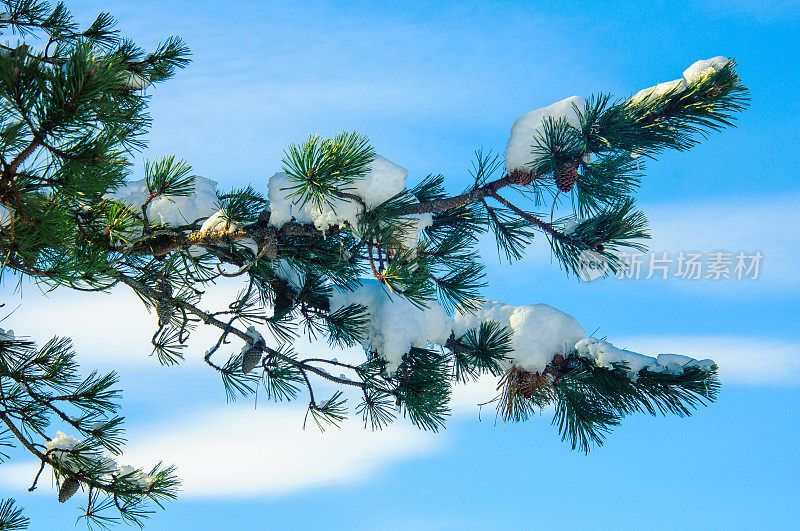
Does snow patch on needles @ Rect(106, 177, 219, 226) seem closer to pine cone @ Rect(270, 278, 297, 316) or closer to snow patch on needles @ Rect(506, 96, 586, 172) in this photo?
pine cone @ Rect(270, 278, 297, 316)

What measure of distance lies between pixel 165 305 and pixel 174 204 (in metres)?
0.35

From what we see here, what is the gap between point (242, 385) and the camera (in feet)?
7.73

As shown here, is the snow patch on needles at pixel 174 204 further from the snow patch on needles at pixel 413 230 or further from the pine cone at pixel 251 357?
the snow patch on needles at pixel 413 230

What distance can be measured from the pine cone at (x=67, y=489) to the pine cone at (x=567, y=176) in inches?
75.6

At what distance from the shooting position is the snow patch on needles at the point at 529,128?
68.1 inches

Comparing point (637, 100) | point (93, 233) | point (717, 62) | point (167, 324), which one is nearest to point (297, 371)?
point (167, 324)

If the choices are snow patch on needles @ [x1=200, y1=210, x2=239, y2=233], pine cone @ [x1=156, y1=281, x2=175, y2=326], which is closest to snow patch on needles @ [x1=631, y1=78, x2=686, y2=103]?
snow patch on needles @ [x1=200, y1=210, x2=239, y2=233]

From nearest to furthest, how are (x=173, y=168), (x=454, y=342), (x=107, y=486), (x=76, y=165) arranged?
(x=76, y=165) → (x=173, y=168) → (x=454, y=342) → (x=107, y=486)

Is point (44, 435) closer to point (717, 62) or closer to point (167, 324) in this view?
point (167, 324)

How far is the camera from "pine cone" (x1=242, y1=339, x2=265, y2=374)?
216 cm

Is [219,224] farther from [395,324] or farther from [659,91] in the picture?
[659,91]

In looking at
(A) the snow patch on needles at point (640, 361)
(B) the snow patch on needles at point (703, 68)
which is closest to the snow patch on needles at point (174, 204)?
(A) the snow patch on needles at point (640, 361)

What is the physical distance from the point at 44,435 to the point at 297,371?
2.93ft

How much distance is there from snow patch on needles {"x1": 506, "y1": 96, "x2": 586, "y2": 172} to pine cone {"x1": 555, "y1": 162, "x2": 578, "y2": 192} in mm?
90
